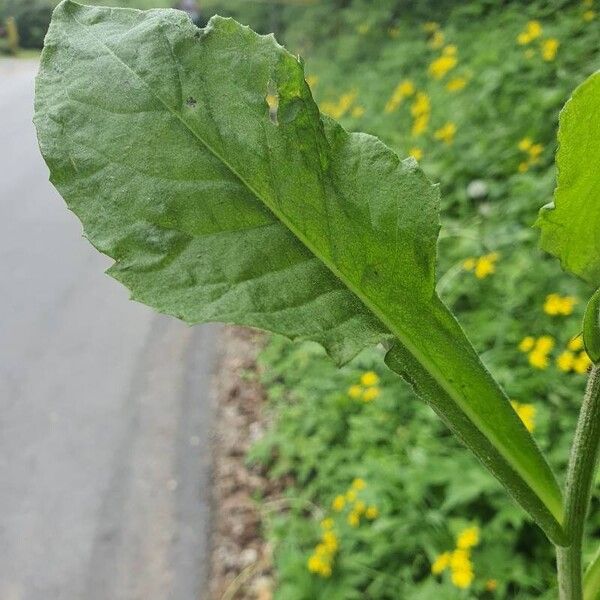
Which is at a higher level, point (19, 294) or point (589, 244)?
point (589, 244)

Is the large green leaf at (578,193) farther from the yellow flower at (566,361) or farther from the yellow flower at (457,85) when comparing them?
the yellow flower at (457,85)

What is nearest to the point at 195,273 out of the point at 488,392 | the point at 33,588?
the point at 488,392

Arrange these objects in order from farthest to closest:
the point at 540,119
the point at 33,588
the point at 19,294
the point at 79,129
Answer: the point at 19,294, the point at 540,119, the point at 33,588, the point at 79,129

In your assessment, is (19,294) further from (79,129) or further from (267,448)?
(79,129)

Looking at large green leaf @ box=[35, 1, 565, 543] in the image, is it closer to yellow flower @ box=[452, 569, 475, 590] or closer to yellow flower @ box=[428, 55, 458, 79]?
yellow flower @ box=[452, 569, 475, 590]

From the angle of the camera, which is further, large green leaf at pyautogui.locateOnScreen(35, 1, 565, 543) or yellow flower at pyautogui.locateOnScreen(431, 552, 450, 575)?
yellow flower at pyautogui.locateOnScreen(431, 552, 450, 575)

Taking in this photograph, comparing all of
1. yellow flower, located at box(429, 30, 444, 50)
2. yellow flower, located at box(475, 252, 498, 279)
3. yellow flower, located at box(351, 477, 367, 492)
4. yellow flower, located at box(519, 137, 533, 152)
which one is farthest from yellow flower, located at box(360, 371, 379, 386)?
yellow flower, located at box(429, 30, 444, 50)

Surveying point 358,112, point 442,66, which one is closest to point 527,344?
point 442,66
